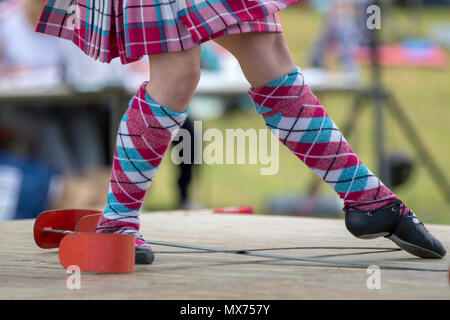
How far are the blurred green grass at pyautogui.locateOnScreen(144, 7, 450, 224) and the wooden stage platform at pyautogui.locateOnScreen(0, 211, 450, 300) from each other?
8.13 feet

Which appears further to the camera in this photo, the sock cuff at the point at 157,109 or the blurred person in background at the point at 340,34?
the blurred person in background at the point at 340,34

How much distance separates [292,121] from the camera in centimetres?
170

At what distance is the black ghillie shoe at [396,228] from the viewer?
170cm

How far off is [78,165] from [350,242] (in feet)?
8.21

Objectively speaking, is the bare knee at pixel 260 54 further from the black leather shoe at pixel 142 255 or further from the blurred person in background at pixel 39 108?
the blurred person in background at pixel 39 108

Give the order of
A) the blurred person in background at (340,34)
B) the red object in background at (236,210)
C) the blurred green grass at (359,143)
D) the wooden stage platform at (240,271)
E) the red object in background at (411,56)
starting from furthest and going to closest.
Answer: the red object in background at (411,56) < the blurred green grass at (359,143) < the blurred person in background at (340,34) < the red object in background at (236,210) < the wooden stage platform at (240,271)

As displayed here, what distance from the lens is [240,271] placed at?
164cm

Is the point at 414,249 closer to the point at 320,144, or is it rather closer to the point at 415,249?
the point at 415,249

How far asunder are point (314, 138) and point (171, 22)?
395 millimetres

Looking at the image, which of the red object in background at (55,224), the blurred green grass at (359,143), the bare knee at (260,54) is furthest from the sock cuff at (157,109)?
the blurred green grass at (359,143)

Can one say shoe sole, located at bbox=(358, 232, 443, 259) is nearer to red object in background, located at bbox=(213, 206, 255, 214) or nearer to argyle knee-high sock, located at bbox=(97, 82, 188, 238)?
argyle knee-high sock, located at bbox=(97, 82, 188, 238)

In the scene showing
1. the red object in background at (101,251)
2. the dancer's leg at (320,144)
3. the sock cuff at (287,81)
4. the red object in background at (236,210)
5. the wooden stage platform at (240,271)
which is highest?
the sock cuff at (287,81)

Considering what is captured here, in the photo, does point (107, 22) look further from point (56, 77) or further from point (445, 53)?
point (445, 53)

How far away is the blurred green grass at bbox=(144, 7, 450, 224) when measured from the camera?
18.9ft
